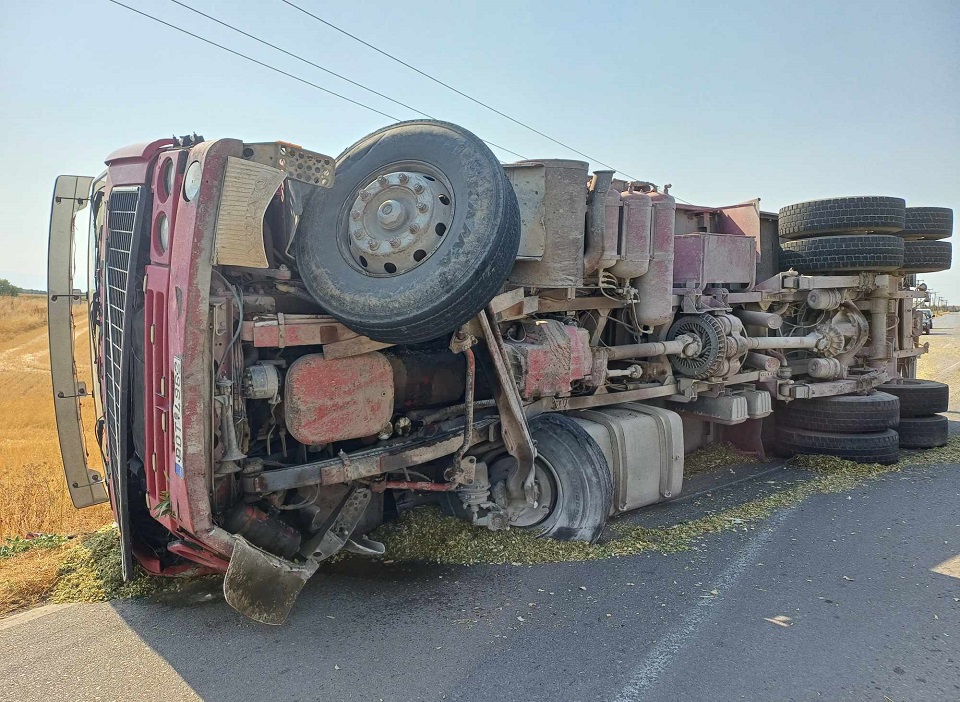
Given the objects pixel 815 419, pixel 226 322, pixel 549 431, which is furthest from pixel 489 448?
pixel 815 419

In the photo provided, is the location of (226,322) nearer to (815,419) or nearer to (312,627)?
(312,627)

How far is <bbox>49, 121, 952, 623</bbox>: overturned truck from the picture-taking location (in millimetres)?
3029

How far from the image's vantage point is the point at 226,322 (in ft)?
9.98

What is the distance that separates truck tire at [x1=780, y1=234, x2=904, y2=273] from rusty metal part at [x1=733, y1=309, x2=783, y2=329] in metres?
1.07

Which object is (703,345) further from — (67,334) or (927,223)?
(67,334)

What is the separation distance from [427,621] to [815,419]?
206 inches

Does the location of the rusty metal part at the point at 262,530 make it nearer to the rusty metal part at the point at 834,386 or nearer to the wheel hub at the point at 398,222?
the wheel hub at the point at 398,222

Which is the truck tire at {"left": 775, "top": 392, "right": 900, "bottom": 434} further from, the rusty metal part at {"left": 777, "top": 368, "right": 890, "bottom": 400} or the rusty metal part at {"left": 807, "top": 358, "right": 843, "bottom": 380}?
the rusty metal part at {"left": 807, "top": 358, "right": 843, "bottom": 380}

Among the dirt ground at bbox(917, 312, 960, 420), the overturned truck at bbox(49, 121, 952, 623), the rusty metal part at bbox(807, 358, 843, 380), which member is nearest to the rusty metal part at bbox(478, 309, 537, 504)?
the overturned truck at bbox(49, 121, 952, 623)

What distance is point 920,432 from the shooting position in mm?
7594

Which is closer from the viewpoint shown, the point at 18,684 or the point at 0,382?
the point at 18,684

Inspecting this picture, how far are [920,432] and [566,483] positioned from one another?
214 inches

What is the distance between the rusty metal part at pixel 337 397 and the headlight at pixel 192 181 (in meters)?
0.88

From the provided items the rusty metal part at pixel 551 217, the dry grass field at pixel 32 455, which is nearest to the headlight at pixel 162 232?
the rusty metal part at pixel 551 217
